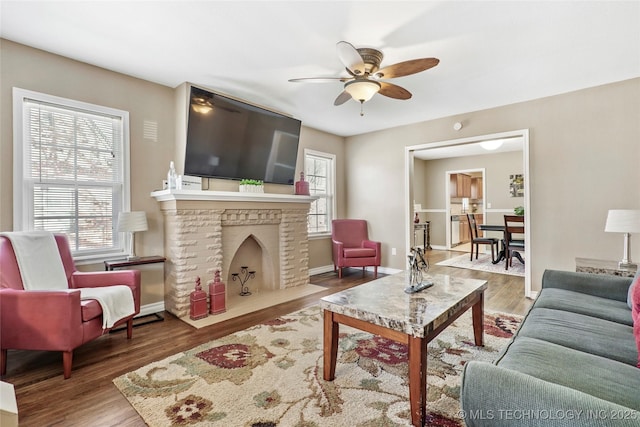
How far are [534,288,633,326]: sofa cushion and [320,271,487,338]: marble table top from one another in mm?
421

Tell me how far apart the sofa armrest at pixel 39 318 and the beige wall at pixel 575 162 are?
15.6 ft

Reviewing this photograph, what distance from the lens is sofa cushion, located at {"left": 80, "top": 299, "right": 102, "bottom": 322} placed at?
2.13 metres

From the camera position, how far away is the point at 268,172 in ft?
13.7

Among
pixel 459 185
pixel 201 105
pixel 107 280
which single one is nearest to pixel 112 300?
pixel 107 280

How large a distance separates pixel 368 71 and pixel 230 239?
8.12 feet

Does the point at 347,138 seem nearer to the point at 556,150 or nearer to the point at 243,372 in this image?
the point at 556,150

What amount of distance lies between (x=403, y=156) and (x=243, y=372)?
4051 millimetres

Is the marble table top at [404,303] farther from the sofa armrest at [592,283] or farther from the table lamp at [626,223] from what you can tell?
the table lamp at [626,223]

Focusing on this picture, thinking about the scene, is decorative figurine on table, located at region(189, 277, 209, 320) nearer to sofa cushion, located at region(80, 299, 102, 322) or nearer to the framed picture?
sofa cushion, located at region(80, 299, 102, 322)

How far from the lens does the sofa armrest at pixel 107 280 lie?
8.57ft

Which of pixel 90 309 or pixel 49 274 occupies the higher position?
pixel 49 274

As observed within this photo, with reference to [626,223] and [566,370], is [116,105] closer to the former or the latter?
[566,370]

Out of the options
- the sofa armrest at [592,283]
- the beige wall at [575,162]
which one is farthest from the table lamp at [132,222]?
the beige wall at [575,162]

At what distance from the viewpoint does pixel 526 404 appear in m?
0.92
